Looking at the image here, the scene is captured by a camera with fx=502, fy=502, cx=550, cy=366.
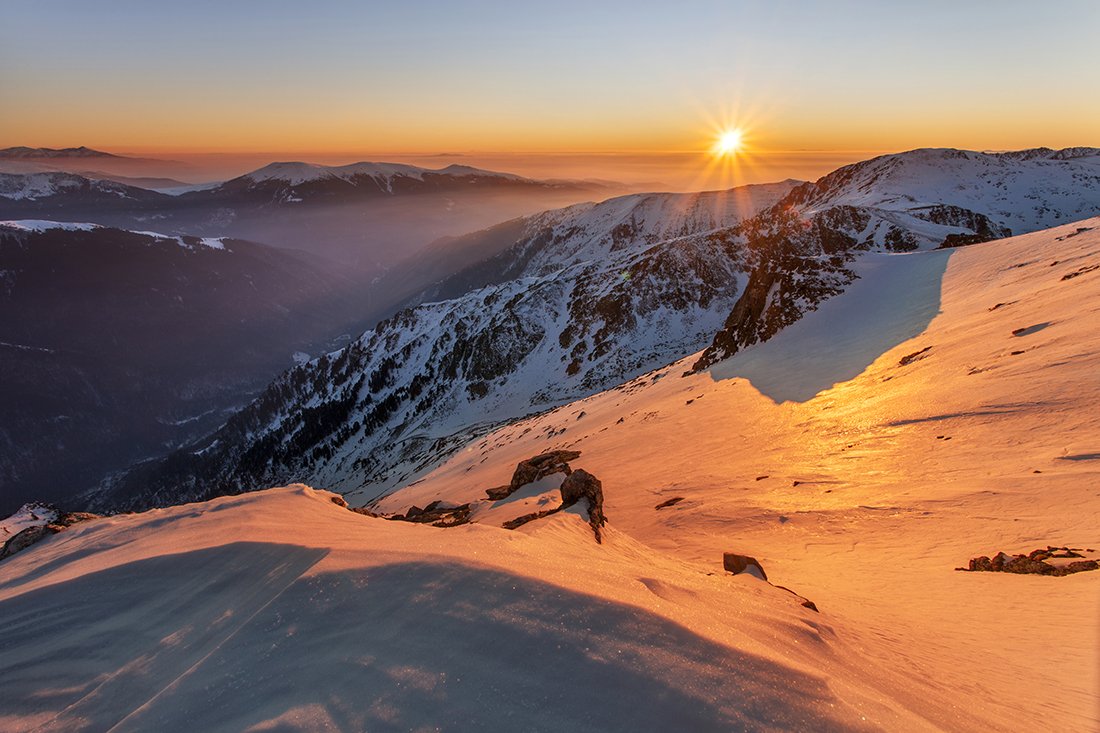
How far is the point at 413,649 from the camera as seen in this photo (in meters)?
4.40

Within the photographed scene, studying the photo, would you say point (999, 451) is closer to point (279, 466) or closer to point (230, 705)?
point (230, 705)

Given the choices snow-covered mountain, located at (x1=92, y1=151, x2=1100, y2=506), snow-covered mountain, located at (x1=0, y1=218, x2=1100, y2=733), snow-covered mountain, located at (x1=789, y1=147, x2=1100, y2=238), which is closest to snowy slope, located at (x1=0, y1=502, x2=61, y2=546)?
snow-covered mountain, located at (x1=92, y1=151, x2=1100, y2=506)

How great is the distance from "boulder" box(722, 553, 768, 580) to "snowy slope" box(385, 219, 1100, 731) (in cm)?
94

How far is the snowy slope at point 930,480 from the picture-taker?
690cm

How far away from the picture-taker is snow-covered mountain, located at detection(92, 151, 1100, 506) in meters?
64.2

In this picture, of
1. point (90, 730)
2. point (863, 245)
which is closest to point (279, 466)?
point (863, 245)

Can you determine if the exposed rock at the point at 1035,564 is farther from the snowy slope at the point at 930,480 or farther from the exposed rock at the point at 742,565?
the exposed rock at the point at 742,565

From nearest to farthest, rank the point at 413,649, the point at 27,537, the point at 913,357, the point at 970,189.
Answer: the point at 413,649 < the point at 27,537 < the point at 913,357 < the point at 970,189

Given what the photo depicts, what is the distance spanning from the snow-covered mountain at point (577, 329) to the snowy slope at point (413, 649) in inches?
1513

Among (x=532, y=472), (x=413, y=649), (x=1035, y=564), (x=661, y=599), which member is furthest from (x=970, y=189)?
(x=413, y=649)

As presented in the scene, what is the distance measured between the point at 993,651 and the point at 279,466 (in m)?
148

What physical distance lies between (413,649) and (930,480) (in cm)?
1327

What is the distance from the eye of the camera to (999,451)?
480 inches

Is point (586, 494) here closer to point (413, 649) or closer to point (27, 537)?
point (413, 649)
